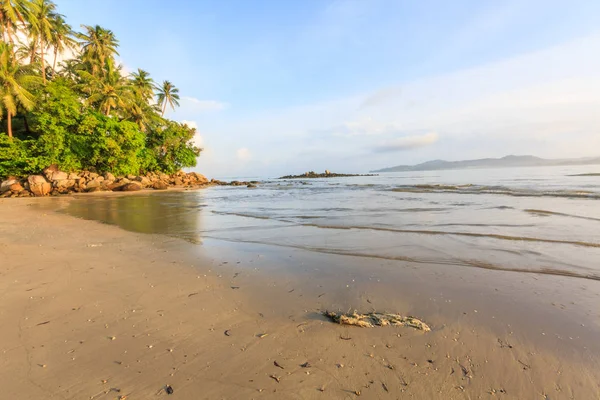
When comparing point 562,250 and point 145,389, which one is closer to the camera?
point 145,389

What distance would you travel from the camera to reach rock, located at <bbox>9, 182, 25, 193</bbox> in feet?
74.4

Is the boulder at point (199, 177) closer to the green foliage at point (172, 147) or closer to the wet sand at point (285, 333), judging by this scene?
the green foliage at point (172, 147)

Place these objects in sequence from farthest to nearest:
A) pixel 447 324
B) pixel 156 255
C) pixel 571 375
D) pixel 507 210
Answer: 1. pixel 507 210
2. pixel 156 255
3. pixel 447 324
4. pixel 571 375

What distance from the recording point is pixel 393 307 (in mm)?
3430

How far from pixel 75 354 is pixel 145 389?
892 millimetres

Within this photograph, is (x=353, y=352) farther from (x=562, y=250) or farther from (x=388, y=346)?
(x=562, y=250)

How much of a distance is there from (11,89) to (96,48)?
1435cm

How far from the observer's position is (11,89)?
23.8 meters

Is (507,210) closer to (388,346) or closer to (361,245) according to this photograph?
(361,245)

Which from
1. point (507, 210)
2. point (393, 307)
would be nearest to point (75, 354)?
point (393, 307)

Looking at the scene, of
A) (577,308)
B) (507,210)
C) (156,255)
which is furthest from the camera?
(507,210)

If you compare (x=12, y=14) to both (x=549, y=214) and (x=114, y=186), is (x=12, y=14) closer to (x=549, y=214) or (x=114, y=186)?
(x=114, y=186)

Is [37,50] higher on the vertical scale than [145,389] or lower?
higher

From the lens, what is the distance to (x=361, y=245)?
6.53 meters
